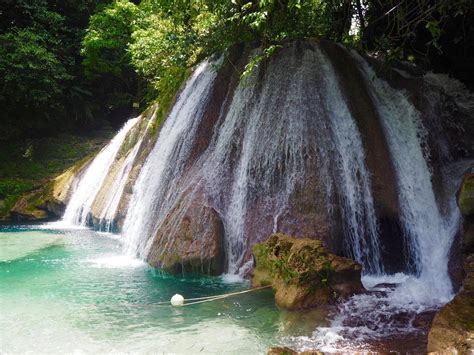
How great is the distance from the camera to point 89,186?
15.2 metres

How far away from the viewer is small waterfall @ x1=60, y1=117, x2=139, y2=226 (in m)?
14.6

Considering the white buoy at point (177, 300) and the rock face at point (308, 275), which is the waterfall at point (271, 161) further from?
the white buoy at point (177, 300)

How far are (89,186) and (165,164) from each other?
6.32 metres

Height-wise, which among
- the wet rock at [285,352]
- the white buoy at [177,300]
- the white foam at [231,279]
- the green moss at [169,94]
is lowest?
the wet rock at [285,352]

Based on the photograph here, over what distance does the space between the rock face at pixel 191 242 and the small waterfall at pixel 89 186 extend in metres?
7.05

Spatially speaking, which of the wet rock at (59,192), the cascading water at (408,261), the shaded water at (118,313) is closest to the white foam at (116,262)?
the shaded water at (118,313)

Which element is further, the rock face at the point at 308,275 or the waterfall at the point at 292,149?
the waterfall at the point at 292,149

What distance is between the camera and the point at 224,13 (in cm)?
1086

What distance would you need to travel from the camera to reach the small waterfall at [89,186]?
1463 centimetres

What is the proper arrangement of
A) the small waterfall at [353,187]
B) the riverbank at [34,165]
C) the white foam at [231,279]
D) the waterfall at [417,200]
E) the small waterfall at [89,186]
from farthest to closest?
the riverbank at [34,165], the small waterfall at [89,186], the small waterfall at [353,187], the white foam at [231,279], the waterfall at [417,200]

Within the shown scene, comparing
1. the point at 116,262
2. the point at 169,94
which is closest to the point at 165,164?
the point at 116,262

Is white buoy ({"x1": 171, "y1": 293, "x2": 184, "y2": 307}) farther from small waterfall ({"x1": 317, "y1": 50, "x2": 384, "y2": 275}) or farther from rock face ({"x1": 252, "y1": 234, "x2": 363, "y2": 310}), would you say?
small waterfall ({"x1": 317, "y1": 50, "x2": 384, "y2": 275})

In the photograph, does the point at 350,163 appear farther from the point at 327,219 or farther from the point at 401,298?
the point at 401,298

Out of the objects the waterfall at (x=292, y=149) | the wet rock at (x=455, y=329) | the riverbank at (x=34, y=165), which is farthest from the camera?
the riverbank at (x=34, y=165)
